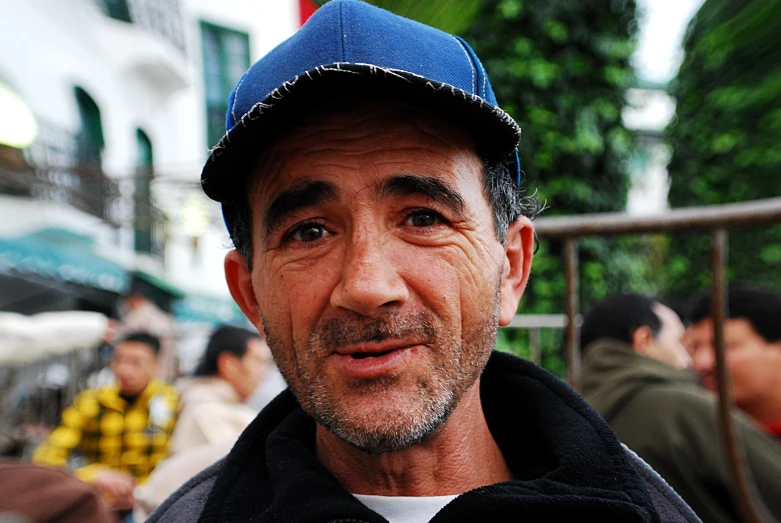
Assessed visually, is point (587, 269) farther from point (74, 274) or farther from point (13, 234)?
point (74, 274)

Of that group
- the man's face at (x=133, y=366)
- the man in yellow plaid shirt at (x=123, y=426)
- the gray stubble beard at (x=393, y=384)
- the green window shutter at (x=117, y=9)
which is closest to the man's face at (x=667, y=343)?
the gray stubble beard at (x=393, y=384)

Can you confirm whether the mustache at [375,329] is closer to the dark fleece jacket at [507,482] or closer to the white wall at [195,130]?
the dark fleece jacket at [507,482]

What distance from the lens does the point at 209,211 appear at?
999 centimetres

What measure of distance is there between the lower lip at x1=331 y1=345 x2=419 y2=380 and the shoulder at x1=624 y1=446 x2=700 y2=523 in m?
0.55

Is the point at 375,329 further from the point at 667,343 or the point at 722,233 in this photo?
the point at 667,343

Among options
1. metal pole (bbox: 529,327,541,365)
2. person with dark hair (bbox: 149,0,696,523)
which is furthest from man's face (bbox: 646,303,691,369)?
person with dark hair (bbox: 149,0,696,523)

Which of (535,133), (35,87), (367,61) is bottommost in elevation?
(367,61)

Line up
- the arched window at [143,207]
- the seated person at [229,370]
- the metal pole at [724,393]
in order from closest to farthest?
the metal pole at [724,393]
the seated person at [229,370]
the arched window at [143,207]

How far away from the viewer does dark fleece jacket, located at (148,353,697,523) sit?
1142 mm

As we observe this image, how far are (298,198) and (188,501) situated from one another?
0.74 metres

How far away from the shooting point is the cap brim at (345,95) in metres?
1.18

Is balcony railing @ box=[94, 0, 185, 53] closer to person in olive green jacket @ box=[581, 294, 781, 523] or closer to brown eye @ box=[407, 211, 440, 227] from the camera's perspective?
person in olive green jacket @ box=[581, 294, 781, 523]

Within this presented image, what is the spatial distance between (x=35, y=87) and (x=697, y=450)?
8.94 m

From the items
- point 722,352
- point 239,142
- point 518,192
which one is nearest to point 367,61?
point 239,142
